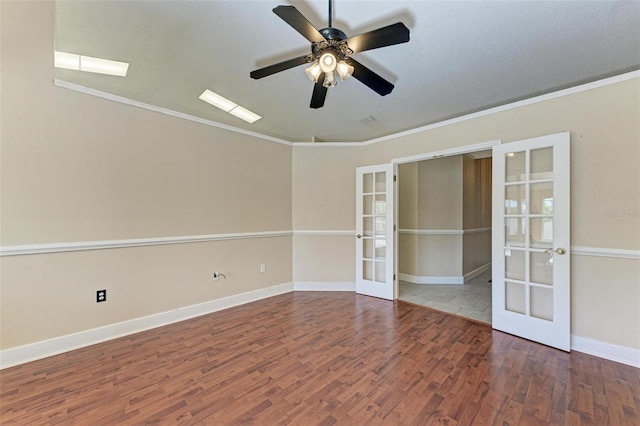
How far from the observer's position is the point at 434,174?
517cm

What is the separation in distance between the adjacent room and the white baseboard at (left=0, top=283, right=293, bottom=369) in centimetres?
2

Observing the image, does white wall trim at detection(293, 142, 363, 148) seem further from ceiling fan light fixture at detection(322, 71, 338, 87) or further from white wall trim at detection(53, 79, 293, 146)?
ceiling fan light fixture at detection(322, 71, 338, 87)

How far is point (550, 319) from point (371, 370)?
6.48 feet

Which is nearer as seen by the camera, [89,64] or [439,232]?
[89,64]

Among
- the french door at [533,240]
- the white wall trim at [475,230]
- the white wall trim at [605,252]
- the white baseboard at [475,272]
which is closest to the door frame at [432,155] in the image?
the french door at [533,240]

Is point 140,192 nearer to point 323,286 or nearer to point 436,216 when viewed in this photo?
point 323,286

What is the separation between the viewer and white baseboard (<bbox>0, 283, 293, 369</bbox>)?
235 centimetres

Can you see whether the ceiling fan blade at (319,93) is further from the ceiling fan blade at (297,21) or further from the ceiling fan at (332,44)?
the ceiling fan blade at (297,21)

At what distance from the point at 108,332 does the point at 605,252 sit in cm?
492

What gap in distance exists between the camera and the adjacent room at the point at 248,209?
1.93m

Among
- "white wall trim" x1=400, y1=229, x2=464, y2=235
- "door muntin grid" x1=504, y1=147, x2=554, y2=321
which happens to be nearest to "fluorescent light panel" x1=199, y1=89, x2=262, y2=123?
"door muntin grid" x1=504, y1=147, x2=554, y2=321

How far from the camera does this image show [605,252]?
253cm

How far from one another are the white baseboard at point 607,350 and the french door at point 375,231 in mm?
2049

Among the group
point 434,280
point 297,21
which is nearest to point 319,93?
point 297,21
